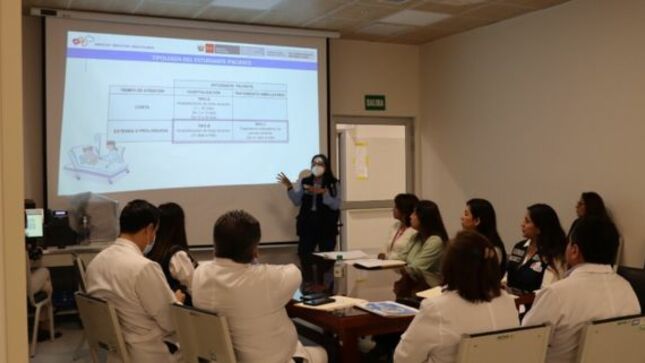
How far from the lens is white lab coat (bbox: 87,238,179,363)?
2605mm

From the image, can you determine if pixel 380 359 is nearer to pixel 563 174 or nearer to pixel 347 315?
pixel 347 315

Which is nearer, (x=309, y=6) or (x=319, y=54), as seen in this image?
(x=309, y=6)

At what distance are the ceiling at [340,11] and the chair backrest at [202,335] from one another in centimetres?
358

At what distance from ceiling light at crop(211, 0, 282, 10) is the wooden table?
11.2ft

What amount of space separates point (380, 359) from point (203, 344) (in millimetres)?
1772

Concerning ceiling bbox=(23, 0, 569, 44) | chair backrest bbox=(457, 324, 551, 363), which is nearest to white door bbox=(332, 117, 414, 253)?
ceiling bbox=(23, 0, 569, 44)

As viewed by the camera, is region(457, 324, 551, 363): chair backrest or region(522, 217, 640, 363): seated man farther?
region(522, 217, 640, 363): seated man

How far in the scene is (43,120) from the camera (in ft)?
18.1

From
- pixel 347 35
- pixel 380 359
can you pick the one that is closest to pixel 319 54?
pixel 347 35

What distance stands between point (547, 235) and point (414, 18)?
125 inches

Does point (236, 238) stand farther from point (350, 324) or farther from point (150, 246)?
point (150, 246)

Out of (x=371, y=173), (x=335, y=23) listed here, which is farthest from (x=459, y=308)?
(x=371, y=173)

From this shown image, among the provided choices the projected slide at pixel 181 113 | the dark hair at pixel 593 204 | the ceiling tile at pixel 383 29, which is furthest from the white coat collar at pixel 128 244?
the ceiling tile at pixel 383 29

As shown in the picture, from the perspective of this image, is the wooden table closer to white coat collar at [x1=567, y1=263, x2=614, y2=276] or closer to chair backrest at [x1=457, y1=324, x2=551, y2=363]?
chair backrest at [x1=457, y1=324, x2=551, y2=363]
